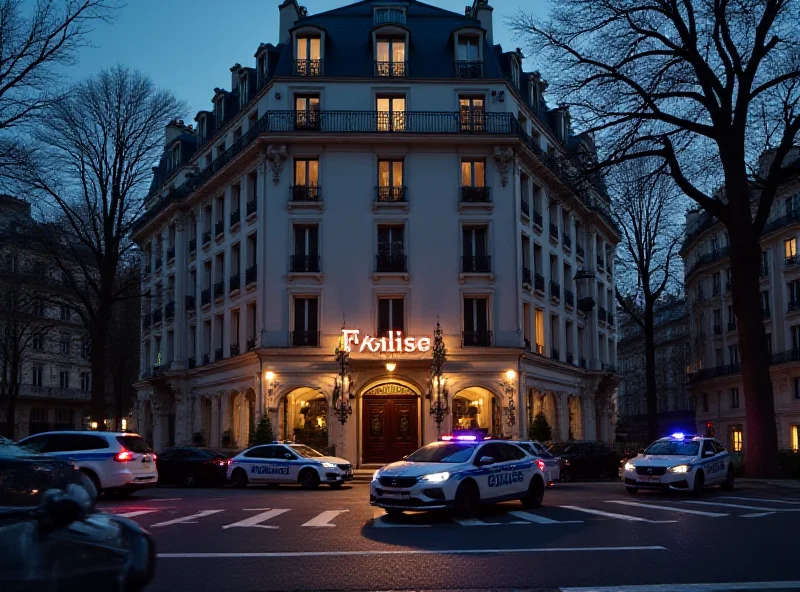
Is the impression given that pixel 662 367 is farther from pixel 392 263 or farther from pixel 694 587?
pixel 694 587

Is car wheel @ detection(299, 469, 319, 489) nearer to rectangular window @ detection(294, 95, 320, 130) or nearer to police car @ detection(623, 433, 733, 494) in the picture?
police car @ detection(623, 433, 733, 494)

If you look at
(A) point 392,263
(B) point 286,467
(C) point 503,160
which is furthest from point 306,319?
(B) point 286,467

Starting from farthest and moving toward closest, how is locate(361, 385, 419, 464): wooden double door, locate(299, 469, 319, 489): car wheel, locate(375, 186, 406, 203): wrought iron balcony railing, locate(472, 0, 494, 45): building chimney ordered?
locate(472, 0, 494, 45): building chimney < locate(375, 186, 406, 203): wrought iron balcony railing < locate(361, 385, 419, 464): wooden double door < locate(299, 469, 319, 489): car wheel

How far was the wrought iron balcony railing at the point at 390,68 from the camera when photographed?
39.7 metres

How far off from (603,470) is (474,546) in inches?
964

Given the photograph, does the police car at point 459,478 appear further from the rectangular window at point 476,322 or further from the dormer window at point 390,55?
the dormer window at point 390,55

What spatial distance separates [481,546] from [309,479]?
16.1 metres

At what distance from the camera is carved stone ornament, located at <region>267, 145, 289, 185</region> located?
38562mm

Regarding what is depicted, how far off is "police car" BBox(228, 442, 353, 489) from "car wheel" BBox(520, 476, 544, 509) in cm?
1029

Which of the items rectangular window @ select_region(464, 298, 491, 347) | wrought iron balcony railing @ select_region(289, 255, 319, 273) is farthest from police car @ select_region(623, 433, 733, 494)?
wrought iron balcony railing @ select_region(289, 255, 319, 273)

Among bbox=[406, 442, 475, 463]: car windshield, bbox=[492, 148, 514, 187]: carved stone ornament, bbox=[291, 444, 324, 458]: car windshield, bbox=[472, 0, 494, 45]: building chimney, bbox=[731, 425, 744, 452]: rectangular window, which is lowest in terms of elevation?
bbox=[731, 425, 744, 452]: rectangular window

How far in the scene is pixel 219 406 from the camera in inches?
1720

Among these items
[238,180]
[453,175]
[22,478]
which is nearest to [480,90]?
[453,175]

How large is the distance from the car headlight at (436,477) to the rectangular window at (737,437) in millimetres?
53785
